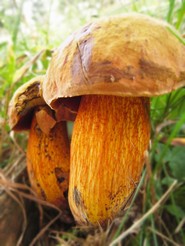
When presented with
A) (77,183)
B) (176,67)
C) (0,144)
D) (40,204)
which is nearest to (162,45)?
(176,67)

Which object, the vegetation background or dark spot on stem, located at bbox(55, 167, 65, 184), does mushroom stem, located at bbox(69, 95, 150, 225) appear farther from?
dark spot on stem, located at bbox(55, 167, 65, 184)

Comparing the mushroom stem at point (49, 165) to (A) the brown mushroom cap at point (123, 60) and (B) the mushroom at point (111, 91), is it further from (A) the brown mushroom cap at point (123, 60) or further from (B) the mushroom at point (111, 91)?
(A) the brown mushroom cap at point (123, 60)

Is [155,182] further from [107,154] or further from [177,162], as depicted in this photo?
[107,154]

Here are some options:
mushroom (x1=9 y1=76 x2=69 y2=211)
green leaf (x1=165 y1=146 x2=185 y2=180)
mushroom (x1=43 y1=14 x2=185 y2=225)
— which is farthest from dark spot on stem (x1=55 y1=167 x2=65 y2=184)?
green leaf (x1=165 y1=146 x2=185 y2=180)

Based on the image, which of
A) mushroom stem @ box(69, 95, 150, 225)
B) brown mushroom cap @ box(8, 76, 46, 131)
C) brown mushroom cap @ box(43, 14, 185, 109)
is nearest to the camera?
brown mushroom cap @ box(43, 14, 185, 109)

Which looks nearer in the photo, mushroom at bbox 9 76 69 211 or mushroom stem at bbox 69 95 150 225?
mushroom stem at bbox 69 95 150 225

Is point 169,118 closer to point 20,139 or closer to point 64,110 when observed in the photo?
point 64,110

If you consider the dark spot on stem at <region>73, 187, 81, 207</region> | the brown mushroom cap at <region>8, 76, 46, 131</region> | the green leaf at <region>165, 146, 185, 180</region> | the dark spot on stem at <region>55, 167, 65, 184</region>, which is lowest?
the green leaf at <region>165, 146, 185, 180</region>
